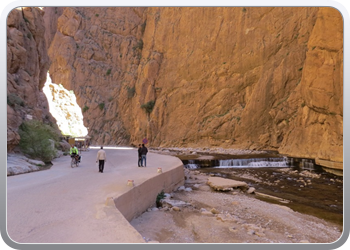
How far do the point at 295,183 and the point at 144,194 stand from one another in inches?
482

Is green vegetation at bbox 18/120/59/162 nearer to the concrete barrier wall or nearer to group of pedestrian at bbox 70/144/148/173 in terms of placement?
group of pedestrian at bbox 70/144/148/173

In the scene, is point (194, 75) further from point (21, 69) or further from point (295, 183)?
point (295, 183)

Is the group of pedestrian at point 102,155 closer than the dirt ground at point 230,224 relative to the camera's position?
No

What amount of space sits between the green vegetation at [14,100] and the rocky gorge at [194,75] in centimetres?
10

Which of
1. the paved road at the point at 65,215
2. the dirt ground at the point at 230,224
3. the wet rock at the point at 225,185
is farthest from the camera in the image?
the wet rock at the point at 225,185

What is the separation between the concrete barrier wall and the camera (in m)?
8.00

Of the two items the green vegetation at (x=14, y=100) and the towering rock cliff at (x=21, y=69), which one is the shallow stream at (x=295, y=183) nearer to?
the towering rock cliff at (x=21, y=69)

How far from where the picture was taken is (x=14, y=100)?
1745 cm

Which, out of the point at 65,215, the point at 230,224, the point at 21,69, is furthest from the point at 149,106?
the point at 65,215

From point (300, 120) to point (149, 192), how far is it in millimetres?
29278

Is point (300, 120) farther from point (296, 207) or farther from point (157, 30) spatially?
point (157, 30)

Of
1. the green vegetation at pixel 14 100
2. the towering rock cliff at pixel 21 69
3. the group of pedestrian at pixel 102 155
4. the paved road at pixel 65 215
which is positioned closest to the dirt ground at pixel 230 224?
the paved road at pixel 65 215

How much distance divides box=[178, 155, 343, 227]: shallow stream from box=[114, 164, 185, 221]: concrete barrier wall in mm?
4610

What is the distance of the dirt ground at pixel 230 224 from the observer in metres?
7.55
